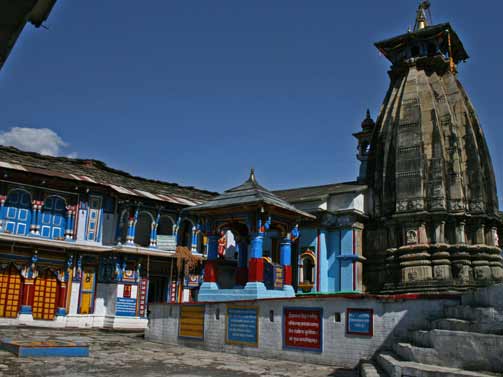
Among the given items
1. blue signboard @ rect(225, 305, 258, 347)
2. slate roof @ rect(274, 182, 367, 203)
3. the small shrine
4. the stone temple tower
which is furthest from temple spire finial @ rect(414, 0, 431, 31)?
blue signboard @ rect(225, 305, 258, 347)

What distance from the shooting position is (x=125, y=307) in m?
25.5

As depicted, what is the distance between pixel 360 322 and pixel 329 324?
2.96 feet

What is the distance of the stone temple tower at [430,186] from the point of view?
22578mm

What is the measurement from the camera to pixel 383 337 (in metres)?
12.0

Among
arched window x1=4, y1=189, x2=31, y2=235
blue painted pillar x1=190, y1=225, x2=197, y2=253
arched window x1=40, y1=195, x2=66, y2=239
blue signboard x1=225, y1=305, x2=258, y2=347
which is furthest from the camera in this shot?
blue painted pillar x1=190, y1=225, x2=197, y2=253

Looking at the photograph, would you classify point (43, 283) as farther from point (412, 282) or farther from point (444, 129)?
point (444, 129)

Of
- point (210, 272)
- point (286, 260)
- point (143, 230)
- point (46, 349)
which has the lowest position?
point (46, 349)

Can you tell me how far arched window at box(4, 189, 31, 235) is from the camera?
2331 cm

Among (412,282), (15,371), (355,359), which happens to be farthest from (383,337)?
(412,282)

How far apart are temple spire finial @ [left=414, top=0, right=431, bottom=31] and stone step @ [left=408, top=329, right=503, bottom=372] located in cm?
2335

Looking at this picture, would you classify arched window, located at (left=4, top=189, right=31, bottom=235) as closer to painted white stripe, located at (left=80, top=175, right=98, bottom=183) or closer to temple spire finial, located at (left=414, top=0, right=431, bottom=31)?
painted white stripe, located at (left=80, top=175, right=98, bottom=183)

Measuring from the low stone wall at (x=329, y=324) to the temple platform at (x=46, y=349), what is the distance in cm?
442

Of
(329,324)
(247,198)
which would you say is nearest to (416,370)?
(329,324)

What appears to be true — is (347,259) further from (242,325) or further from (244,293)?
(242,325)
